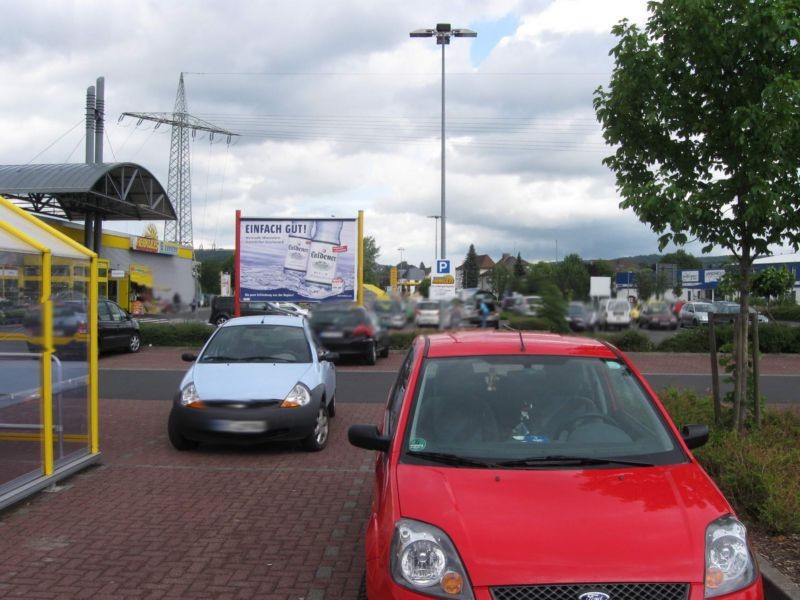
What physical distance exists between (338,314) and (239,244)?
8135mm

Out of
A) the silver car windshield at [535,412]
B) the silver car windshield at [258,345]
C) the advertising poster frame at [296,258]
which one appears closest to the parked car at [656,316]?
the silver car windshield at [535,412]

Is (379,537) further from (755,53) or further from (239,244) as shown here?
(239,244)

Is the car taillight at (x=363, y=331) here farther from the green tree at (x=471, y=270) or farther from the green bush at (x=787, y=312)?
the green bush at (x=787, y=312)

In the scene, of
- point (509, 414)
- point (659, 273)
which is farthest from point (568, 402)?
point (659, 273)

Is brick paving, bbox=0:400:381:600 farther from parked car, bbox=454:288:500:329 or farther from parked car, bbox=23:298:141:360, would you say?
parked car, bbox=454:288:500:329

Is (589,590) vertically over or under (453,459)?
under

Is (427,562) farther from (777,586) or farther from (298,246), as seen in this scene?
(298,246)

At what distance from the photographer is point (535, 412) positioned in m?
3.83

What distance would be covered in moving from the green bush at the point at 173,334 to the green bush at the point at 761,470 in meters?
17.7

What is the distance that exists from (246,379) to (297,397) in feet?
2.11

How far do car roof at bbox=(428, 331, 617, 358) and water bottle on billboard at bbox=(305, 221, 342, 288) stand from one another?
1071cm

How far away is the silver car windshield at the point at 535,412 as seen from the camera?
3529 mm

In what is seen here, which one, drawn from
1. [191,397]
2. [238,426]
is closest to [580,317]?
[238,426]

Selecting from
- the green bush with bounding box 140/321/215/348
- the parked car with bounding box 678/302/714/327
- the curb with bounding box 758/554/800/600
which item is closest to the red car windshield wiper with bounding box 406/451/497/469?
the curb with bounding box 758/554/800/600
